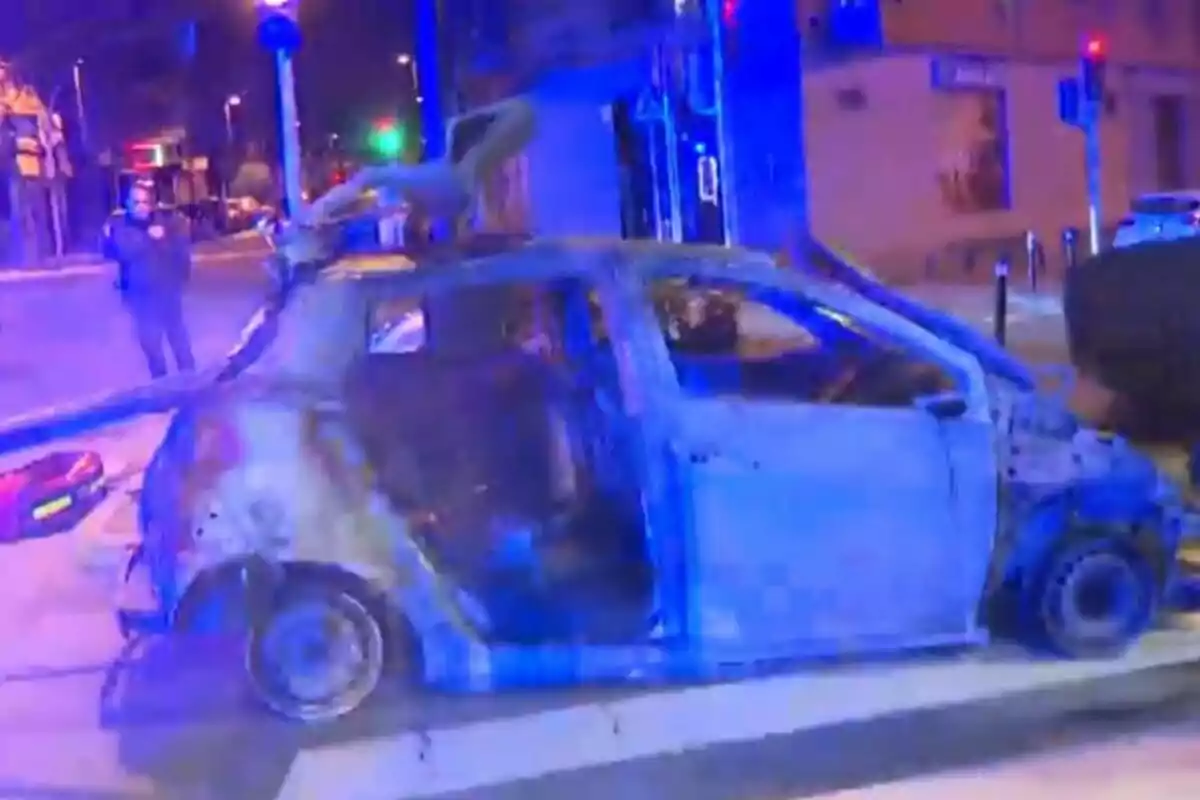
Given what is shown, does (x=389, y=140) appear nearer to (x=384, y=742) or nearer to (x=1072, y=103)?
(x=1072, y=103)

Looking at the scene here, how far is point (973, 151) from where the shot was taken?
102 feet

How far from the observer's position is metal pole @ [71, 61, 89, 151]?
51.0 meters

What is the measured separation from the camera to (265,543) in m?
6.08

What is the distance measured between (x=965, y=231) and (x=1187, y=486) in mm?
21797

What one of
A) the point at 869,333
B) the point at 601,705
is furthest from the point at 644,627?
the point at 869,333

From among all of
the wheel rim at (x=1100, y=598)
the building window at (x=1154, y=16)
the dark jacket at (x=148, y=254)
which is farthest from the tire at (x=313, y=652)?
the building window at (x=1154, y=16)

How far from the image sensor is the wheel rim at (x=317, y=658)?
617 cm

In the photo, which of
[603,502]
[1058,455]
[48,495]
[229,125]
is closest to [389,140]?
[48,495]

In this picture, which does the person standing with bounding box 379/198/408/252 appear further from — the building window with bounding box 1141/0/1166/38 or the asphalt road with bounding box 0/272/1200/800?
the building window with bounding box 1141/0/1166/38

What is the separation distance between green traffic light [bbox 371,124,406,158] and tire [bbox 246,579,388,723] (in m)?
11.0

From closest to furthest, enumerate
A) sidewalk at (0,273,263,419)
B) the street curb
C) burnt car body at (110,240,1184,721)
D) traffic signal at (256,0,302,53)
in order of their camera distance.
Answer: the street curb, burnt car body at (110,240,1184,721), traffic signal at (256,0,302,53), sidewalk at (0,273,263,419)

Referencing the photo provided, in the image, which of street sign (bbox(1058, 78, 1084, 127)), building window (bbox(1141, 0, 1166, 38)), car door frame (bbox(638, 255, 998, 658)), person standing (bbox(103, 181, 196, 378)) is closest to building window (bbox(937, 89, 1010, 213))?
building window (bbox(1141, 0, 1166, 38))

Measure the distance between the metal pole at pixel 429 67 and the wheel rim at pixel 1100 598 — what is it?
5214 mm

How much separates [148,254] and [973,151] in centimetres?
2012
